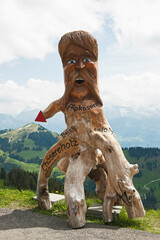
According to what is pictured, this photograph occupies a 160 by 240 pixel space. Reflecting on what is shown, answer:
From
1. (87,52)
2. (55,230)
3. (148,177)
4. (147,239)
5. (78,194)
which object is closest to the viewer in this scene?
(147,239)

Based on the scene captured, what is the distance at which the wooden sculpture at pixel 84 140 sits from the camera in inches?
309

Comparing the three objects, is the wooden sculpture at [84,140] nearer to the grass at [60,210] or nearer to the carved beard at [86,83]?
the carved beard at [86,83]

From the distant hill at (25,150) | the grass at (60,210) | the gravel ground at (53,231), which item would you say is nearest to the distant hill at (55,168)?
the distant hill at (25,150)

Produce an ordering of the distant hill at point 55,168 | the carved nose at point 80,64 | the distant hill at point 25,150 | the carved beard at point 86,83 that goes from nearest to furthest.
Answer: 1. the carved nose at point 80,64
2. the carved beard at point 86,83
3. the distant hill at point 55,168
4. the distant hill at point 25,150

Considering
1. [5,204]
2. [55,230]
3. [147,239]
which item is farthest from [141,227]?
[5,204]

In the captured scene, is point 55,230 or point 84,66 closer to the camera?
point 55,230

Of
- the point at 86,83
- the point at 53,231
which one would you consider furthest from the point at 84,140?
the point at 53,231

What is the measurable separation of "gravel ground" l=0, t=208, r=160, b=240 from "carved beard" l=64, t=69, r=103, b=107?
4.61 meters

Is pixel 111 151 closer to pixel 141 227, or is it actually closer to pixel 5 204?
pixel 141 227

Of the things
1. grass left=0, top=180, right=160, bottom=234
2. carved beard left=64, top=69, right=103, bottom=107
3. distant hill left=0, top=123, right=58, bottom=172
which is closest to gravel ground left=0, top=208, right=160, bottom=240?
grass left=0, top=180, right=160, bottom=234

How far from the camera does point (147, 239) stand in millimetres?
6375

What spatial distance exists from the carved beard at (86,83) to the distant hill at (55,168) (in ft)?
246

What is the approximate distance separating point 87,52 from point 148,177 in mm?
117290

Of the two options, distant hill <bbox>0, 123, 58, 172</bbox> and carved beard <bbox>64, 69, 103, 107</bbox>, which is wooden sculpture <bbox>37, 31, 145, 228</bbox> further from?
distant hill <bbox>0, 123, 58, 172</bbox>
